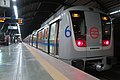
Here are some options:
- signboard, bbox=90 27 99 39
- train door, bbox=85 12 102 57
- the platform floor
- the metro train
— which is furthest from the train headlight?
the platform floor

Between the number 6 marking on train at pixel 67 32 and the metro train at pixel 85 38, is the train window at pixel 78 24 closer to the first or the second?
the metro train at pixel 85 38

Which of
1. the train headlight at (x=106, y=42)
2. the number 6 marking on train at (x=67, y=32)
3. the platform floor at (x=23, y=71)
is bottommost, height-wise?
the platform floor at (x=23, y=71)

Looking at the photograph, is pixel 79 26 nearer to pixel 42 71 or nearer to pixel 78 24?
pixel 78 24

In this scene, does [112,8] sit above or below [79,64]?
above

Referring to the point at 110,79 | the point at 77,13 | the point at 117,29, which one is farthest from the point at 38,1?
the point at 110,79

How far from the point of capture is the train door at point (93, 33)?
6.40 metres

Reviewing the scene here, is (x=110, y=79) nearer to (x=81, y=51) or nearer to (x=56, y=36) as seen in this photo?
(x=81, y=51)

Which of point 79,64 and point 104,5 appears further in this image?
point 104,5

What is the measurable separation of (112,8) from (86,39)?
791cm

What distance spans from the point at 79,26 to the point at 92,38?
0.64 m

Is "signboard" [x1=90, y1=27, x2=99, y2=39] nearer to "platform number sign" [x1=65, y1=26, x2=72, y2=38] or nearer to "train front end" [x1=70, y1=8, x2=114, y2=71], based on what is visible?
"train front end" [x1=70, y1=8, x2=114, y2=71]

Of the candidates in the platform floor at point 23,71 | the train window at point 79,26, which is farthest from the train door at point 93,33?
the platform floor at point 23,71

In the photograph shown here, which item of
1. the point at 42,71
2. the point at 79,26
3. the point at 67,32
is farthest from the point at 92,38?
the point at 42,71

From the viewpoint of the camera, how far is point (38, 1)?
17.1 metres
